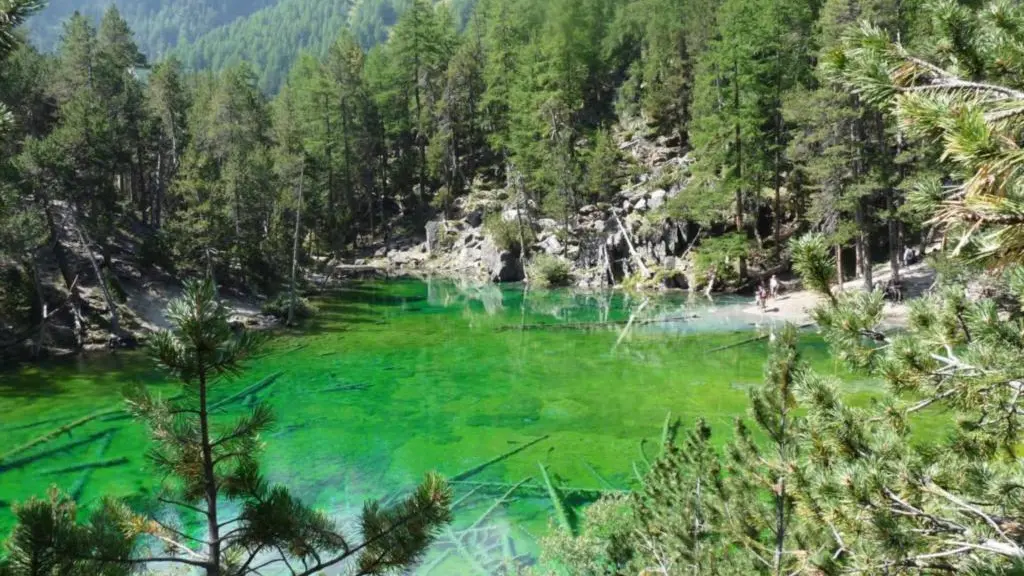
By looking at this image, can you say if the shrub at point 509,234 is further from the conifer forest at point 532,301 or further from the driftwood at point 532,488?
the driftwood at point 532,488

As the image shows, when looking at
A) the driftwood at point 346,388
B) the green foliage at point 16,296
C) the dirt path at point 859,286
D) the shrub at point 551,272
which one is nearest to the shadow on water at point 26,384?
the green foliage at point 16,296

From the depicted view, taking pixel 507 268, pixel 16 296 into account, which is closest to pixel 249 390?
Result: pixel 16 296

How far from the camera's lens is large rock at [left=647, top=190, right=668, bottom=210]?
4213 centimetres

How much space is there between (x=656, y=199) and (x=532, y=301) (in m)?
12.6

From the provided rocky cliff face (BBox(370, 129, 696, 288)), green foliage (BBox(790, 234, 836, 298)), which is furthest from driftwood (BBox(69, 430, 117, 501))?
rocky cliff face (BBox(370, 129, 696, 288))

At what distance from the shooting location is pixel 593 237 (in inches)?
1752

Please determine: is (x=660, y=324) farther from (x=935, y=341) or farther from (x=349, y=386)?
(x=935, y=341)

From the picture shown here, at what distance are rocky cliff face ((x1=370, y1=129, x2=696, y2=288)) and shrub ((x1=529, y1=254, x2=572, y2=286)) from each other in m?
0.86

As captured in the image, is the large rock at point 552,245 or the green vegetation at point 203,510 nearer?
the green vegetation at point 203,510

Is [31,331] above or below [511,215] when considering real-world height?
below

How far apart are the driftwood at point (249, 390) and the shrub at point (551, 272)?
24321mm

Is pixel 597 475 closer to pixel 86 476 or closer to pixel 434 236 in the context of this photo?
pixel 86 476

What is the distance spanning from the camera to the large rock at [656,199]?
4213cm

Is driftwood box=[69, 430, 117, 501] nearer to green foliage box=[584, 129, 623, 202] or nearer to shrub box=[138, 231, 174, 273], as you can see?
shrub box=[138, 231, 174, 273]
